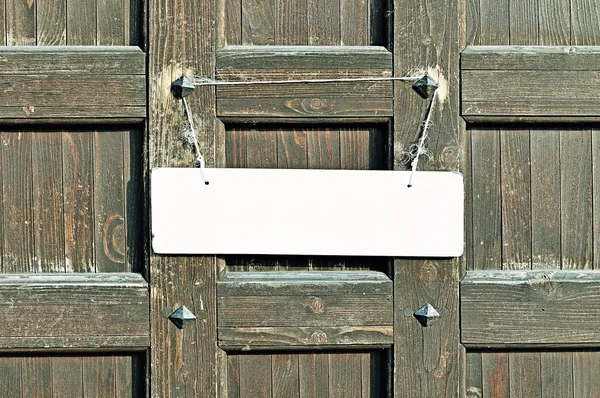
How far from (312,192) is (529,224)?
0.57m

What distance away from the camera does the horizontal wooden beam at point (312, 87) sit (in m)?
1.58

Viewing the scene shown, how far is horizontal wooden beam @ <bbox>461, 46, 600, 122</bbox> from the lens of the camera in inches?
62.4

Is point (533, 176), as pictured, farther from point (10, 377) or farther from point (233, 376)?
point (10, 377)

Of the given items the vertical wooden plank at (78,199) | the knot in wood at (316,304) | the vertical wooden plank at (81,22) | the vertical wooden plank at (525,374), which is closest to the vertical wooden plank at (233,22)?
the vertical wooden plank at (81,22)

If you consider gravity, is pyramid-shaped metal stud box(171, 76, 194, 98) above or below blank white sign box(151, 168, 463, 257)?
above

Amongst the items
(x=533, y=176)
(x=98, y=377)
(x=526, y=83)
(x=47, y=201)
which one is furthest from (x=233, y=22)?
(x=98, y=377)

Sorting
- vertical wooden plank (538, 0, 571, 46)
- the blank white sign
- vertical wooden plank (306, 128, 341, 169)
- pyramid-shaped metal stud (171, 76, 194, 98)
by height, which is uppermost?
Answer: vertical wooden plank (538, 0, 571, 46)

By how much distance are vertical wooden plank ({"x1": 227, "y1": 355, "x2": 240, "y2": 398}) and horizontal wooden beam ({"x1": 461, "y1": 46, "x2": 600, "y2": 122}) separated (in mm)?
859

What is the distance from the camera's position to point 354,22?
63.7 inches

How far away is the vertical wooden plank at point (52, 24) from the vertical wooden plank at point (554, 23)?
1218mm

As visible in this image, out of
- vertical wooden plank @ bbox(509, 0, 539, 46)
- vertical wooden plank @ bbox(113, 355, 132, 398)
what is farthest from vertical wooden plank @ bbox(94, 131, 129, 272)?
vertical wooden plank @ bbox(509, 0, 539, 46)

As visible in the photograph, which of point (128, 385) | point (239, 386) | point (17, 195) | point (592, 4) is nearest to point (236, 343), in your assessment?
point (239, 386)

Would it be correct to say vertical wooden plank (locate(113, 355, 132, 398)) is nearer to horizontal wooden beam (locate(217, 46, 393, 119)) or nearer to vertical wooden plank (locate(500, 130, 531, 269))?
horizontal wooden beam (locate(217, 46, 393, 119))

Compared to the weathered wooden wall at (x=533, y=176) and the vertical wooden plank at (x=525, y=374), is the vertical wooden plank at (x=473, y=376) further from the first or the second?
the weathered wooden wall at (x=533, y=176)
